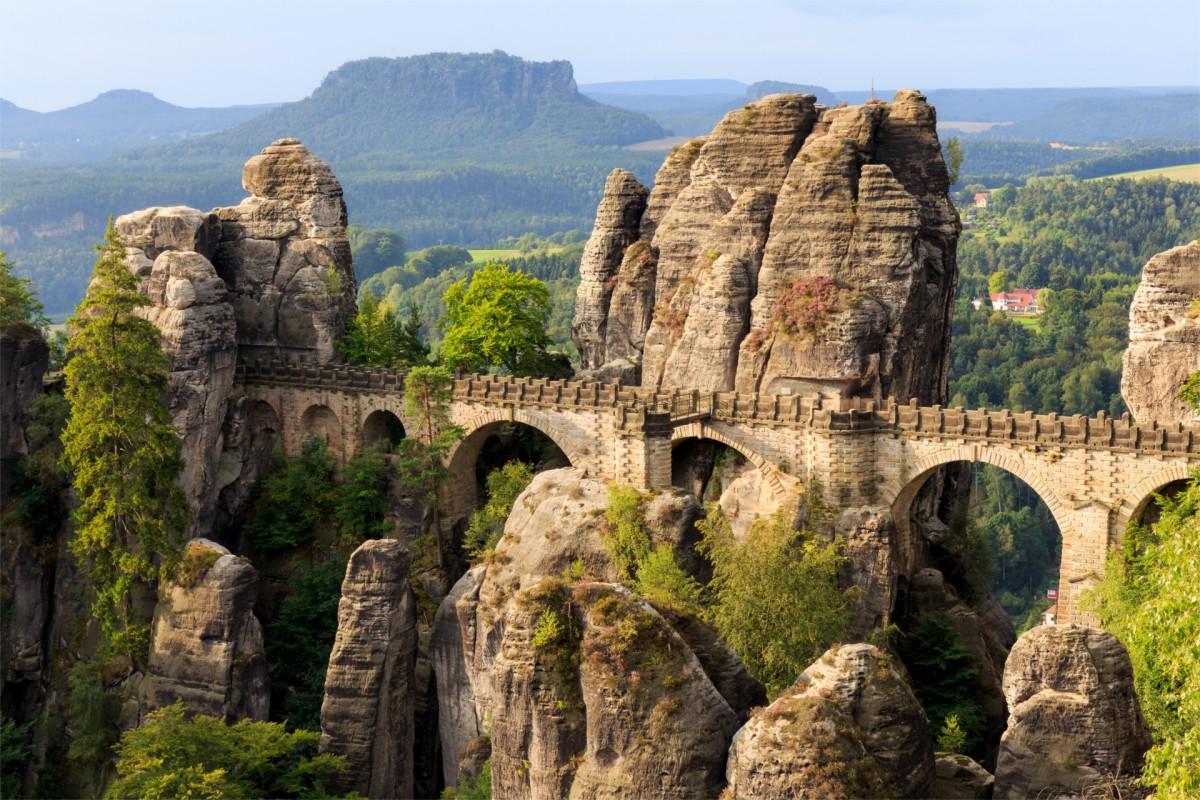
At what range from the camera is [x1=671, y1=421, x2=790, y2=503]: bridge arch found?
5497 cm

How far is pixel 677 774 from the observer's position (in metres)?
29.4

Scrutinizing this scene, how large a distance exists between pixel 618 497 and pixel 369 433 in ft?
43.9

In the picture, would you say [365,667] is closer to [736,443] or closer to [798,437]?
[736,443]

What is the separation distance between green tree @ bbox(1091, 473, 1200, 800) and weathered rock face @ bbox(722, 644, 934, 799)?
375cm

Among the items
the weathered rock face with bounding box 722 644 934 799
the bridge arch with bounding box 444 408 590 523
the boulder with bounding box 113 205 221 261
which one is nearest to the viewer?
the weathered rock face with bounding box 722 644 934 799

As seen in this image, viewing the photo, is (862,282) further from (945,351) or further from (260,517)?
(260,517)

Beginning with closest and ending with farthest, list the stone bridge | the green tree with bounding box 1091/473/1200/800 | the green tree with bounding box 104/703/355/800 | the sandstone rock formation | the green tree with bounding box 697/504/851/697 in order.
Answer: the green tree with bounding box 1091/473/1200/800 → the green tree with bounding box 104/703/355/800 → the green tree with bounding box 697/504/851/697 → the stone bridge → the sandstone rock formation

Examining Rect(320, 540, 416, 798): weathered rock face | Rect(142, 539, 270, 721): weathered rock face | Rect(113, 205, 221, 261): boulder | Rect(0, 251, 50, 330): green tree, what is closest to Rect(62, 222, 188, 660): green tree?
Rect(142, 539, 270, 721): weathered rock face

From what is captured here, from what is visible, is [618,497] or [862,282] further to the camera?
[862,282]

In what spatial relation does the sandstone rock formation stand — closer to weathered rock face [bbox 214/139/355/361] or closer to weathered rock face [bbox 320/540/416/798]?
weathered rock face [bbox 214/139/355/361]

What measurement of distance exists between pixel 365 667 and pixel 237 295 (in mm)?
20641

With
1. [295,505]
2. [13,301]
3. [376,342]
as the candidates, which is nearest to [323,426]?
[295,505]

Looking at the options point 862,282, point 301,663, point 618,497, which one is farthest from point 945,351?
point 301,663

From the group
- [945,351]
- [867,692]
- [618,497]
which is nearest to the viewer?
[867,692]
